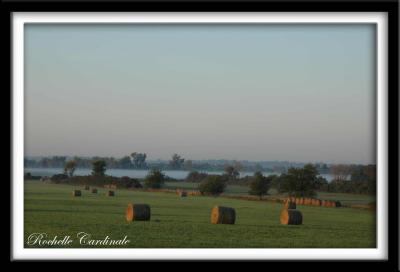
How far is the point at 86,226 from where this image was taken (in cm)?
1188

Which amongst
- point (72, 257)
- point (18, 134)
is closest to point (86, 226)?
point (72, 257)

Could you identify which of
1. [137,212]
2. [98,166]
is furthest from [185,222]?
[98,166]

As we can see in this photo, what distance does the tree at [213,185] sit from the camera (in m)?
12.1

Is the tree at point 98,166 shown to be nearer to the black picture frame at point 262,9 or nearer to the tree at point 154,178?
the tree at point 154,178

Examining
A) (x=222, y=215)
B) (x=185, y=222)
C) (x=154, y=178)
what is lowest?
(x=185, y=222)

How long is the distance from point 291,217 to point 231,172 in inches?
99.3

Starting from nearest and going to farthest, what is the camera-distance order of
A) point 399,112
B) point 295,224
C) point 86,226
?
point 399,112 < point 86,226 < point 295,224

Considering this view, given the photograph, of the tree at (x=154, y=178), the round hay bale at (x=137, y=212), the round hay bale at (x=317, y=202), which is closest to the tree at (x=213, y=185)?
the tree at (x=154, y=178)

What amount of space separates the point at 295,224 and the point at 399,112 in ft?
15.7

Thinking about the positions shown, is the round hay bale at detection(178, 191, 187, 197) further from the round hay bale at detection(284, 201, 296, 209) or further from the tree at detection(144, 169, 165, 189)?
the round hay bale at detection(284, 201, 296, 209)

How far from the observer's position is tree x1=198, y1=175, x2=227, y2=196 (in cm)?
1205

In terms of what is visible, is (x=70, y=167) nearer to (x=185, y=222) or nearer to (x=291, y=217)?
(x=185, y=222)

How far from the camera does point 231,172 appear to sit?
39.3 ft
